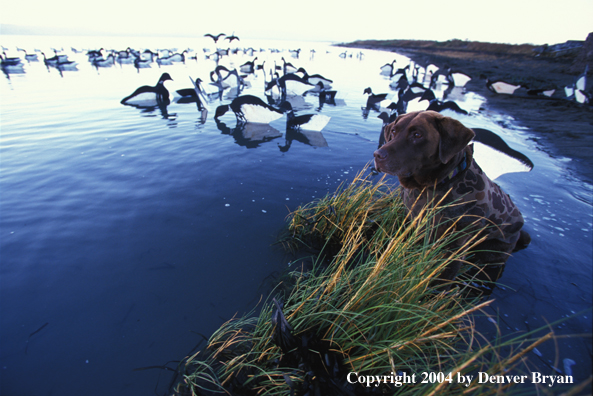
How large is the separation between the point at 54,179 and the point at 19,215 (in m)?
1.22

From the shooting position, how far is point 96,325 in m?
2.47

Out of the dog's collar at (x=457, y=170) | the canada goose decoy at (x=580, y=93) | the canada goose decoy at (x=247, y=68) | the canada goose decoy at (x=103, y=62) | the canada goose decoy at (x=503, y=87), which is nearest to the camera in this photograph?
the dog's collar at (x=457, y=170)

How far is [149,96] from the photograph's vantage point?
10.4 meters

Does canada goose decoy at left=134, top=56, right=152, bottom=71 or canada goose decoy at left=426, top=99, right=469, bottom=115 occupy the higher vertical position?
canada goose decoy at left=134, top=56, right=152, bottom=71

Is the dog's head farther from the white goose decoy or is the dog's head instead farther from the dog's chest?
the white goose decoy

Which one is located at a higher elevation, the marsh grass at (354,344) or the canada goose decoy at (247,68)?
the canada goose decoy at (247,68)

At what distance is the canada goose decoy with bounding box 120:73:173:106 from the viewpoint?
10039 mm

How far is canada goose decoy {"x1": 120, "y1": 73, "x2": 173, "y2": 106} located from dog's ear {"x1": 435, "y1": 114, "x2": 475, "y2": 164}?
1092 centimetres

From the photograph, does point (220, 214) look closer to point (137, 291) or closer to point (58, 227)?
point (137, 291)

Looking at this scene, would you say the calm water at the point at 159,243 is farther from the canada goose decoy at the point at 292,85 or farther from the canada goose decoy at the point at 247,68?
the canada goose decoy at the point at 247,68

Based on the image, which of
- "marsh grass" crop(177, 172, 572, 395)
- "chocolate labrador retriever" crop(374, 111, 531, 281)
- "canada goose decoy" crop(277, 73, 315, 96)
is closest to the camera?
"marsh grass" crop(177, 172, 572, 395)

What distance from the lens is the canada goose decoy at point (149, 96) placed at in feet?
32.9

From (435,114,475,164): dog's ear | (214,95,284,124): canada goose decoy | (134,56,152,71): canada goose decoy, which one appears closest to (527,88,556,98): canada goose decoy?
(214,95,284,124): canada goose decoy

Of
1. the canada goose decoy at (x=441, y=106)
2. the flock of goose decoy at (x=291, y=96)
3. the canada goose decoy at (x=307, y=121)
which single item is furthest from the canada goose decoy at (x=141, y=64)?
the canada goose decoy at (x=441, y=106)
